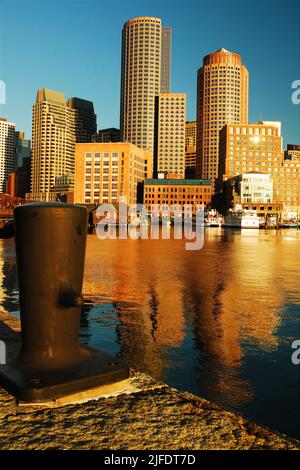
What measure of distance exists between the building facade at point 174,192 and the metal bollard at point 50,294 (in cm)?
18425

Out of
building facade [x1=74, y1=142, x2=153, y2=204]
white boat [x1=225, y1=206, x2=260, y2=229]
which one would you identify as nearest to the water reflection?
white boat [x1=225, y1=206, x2=260, y2=229]

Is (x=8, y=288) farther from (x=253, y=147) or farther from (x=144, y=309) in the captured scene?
(x=253, y=147)

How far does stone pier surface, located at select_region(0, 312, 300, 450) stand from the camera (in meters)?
3.01

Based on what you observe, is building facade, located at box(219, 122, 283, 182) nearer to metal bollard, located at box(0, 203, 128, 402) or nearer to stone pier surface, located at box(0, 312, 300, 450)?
metal bollard, located at box(0, 203, 128, 402)

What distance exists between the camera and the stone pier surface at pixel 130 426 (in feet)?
9.88

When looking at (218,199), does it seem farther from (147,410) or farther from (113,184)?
(147,410)

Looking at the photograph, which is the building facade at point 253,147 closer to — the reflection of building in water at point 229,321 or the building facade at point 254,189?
the building facade at point 254,189

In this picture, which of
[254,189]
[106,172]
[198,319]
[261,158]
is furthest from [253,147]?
[198,319]

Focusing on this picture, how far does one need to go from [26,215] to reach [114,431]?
6.36 feet

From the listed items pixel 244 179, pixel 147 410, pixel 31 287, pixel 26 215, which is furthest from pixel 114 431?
pixel 244 179

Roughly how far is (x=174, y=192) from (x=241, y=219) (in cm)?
7995

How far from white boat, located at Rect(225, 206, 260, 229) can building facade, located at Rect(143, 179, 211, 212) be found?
185 feet

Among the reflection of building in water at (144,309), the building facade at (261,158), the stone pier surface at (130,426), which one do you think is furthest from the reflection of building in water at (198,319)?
the building facade at (261,158)

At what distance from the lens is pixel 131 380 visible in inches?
171
